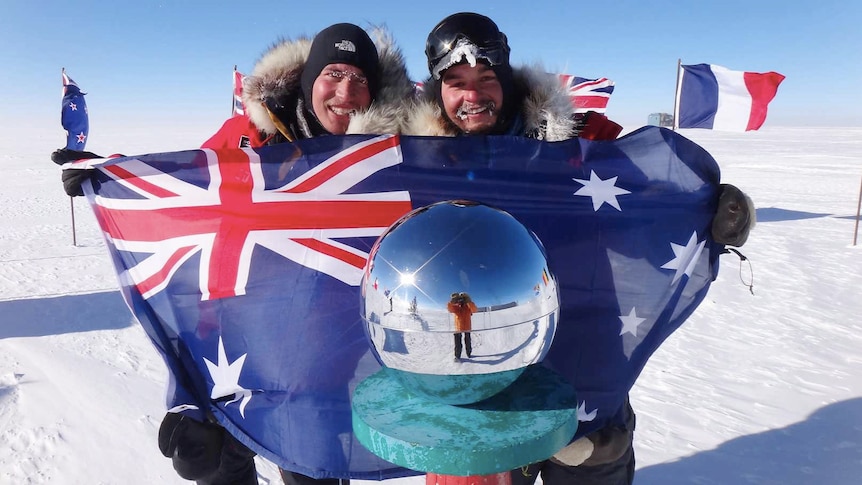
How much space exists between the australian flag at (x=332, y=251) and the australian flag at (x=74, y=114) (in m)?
8.24

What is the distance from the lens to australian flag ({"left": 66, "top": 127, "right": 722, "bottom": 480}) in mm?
1867

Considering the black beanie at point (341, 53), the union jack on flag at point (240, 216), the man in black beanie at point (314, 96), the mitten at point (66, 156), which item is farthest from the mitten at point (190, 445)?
the black beanie at point (341, 53)

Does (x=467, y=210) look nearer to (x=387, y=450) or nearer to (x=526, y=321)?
(x=526, y=321)

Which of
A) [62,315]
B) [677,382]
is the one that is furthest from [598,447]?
[62,315]

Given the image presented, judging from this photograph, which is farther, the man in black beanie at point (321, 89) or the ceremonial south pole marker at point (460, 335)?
the man in black beanie at point (321, 89)

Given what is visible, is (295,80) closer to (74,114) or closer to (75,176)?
(75,176)

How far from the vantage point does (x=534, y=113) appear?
208 cm

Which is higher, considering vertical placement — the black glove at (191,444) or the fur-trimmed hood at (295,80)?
the fur-trimmed hood at (295,80)

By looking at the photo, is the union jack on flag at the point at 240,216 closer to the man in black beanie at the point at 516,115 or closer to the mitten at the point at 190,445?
the man in black beanie at the point at 516,115

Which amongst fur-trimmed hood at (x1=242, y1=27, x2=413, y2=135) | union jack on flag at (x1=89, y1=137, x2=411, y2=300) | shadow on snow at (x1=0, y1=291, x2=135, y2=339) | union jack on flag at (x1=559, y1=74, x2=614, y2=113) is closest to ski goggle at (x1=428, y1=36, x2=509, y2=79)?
fur-trimmed hood at (x1=242, y1=27, x2=413, y2=135)

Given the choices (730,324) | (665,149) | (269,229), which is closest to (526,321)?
(269,229)

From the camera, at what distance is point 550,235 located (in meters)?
1.94

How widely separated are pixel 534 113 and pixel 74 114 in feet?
30.6

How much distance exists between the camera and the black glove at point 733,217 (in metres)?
1.91
